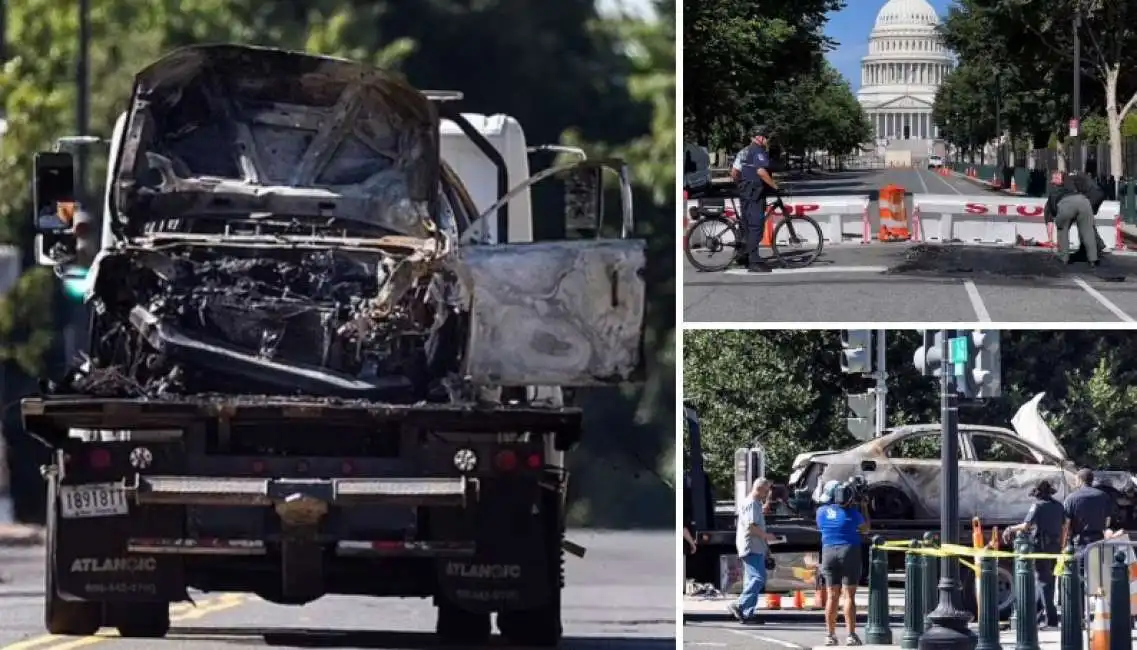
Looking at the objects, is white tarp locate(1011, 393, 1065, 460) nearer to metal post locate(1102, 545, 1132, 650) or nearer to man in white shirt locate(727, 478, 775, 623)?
man in white shirt locate(727, 478, 775, 623)

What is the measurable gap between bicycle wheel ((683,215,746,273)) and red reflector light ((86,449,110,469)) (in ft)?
29.2

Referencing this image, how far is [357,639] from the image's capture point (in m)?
13.5

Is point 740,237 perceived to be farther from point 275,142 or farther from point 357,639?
point 275,142

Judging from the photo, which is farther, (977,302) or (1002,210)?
(1002,210)

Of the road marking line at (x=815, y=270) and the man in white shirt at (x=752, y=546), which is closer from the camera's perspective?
the man in white shirt at (x=752, y=546)

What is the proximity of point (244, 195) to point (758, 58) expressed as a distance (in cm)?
1378

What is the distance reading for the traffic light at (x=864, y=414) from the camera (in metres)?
18.1

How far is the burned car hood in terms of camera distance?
12.6 m

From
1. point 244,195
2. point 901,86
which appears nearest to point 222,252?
point 244,195

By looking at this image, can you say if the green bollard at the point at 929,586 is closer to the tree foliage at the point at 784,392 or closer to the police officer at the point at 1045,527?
the police officer at the point at 1045,527

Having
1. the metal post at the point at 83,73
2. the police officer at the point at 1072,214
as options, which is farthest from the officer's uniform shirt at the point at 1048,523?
the metal post at the point at 83,73

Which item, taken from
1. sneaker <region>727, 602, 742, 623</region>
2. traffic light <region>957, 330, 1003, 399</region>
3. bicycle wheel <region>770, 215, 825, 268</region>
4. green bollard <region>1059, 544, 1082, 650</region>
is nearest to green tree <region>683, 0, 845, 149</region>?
bicycle wheel <region>770, 215, 825, 268</region>

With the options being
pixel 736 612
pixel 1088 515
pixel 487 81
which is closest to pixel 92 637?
pixel 736 612

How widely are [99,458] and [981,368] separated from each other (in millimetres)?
5212
